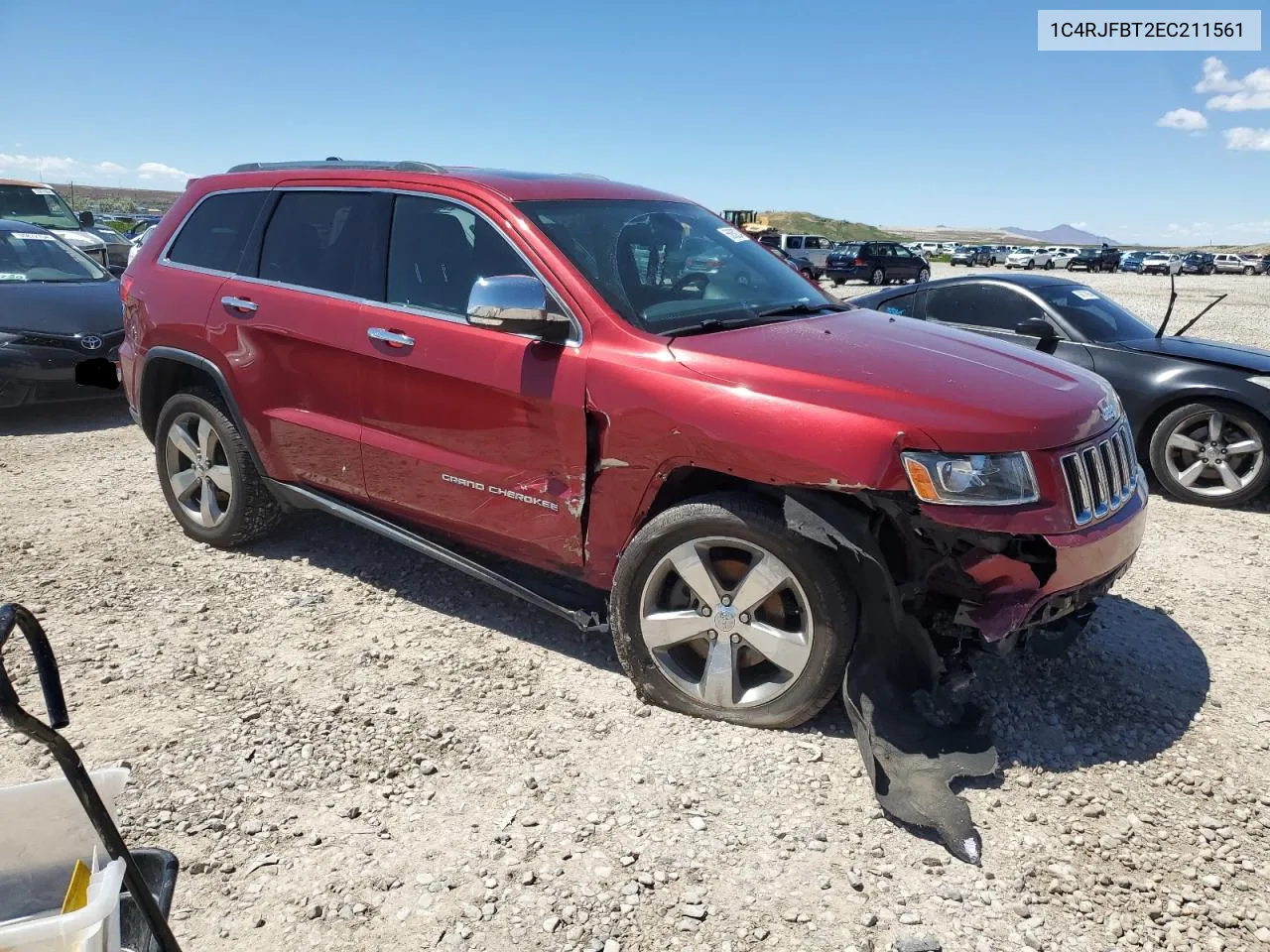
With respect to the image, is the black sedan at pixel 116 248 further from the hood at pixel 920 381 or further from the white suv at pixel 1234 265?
the white suv at pixel 1234 265

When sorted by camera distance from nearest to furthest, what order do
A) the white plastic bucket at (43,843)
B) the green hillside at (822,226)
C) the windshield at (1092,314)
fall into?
1. the white plastic bucket at (43,843)
2. the windshield at (1092,314)
3. the green hillside at (822,226)

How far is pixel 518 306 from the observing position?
320 cm

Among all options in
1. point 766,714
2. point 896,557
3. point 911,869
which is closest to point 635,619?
point 766,714

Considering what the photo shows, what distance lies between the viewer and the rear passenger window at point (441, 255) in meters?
3.59

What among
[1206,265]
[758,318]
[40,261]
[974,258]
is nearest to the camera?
[758,318]

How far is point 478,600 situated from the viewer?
4.27m

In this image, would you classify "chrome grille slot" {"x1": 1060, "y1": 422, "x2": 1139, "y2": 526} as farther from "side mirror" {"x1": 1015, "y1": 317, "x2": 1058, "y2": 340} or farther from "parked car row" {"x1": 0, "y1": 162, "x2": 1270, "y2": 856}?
"side mirror" {"x1": 1015, "y1": 317, "x2": 1058, "y2": 340}

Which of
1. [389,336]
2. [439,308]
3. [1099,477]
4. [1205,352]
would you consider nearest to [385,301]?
[389,336]

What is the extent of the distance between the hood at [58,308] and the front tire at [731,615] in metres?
6.26

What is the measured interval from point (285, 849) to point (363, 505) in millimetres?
1808

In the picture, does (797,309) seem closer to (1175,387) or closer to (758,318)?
(758,318)

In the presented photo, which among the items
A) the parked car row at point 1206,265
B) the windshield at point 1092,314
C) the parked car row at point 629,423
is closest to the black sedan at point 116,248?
the parked car row at point 629,423

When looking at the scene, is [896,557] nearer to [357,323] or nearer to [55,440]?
[357,323]

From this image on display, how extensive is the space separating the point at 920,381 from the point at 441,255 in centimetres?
197
